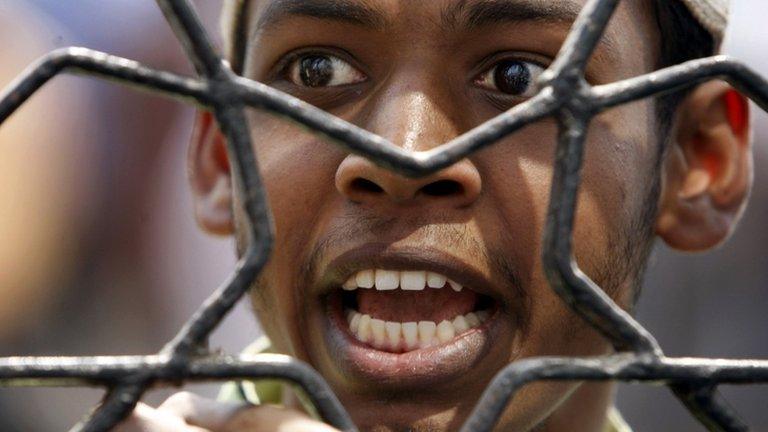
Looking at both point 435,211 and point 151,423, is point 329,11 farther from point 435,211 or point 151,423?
point 151,423

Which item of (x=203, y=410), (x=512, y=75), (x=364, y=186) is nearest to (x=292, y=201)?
(x=364, y=186)

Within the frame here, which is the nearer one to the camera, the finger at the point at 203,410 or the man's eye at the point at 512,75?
the finger at the point at 203,410

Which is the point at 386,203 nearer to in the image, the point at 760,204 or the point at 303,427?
the point at 303,427

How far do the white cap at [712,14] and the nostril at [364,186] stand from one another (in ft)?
1.45

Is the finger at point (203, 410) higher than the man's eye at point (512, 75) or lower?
lower

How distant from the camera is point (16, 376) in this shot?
2.20ft

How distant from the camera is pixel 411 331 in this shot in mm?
1130

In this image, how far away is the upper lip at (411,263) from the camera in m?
1.05

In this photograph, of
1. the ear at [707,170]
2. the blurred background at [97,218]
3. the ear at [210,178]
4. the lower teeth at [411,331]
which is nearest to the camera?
the lower teeth at [411,331]

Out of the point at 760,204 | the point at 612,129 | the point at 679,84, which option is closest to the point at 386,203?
the point at 612,129

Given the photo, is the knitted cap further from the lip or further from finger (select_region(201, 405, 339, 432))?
finger (select_region(201, 405, 339, 432))

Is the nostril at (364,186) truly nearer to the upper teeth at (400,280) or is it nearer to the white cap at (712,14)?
the upper teeth at (400,280)

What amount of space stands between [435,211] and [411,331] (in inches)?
5.6

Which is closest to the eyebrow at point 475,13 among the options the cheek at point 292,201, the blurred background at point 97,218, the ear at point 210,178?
the cheek at point 292,201
